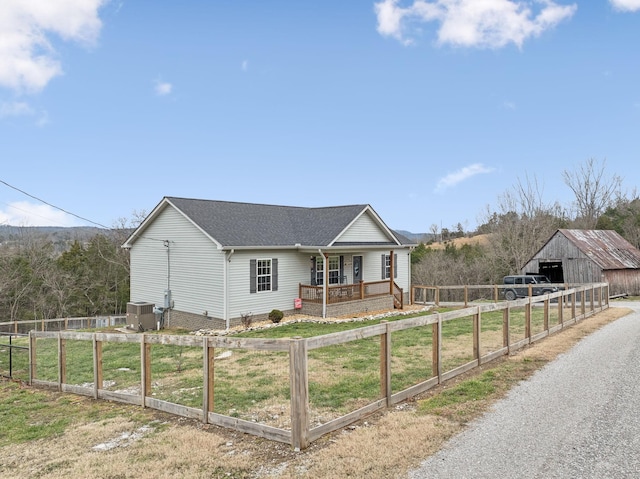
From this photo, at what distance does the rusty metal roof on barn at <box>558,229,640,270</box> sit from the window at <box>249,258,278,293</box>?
21576 millimetres

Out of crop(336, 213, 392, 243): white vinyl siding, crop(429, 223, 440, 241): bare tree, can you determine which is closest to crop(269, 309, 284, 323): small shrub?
crop(336, 213, 392, 243): white vinyl siding

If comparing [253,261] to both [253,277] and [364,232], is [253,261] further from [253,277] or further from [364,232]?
[364,232]

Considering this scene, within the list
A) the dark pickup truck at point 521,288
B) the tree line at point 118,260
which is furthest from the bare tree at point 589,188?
the dark pickup truck at point 521,288

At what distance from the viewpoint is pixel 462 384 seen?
7047 mm

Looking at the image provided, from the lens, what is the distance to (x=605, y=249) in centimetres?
2980

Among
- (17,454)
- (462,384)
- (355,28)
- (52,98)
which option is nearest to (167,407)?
(17,454)

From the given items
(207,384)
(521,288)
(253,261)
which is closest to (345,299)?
(253,261)

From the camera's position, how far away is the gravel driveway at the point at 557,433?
4109 millimetres

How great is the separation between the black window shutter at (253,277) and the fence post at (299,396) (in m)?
12.9

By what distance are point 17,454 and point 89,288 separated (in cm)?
3887

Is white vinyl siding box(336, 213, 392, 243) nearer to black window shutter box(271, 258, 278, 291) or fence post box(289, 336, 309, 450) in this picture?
black window shutter box(271, 258, 278, 291)

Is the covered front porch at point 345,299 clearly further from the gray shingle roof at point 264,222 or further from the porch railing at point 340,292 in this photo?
the gray shingle roof at point 264,222

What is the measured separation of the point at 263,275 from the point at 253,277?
0.61m

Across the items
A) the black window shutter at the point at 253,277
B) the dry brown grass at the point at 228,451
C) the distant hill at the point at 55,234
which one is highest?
the distant hill at the point at 55,234
